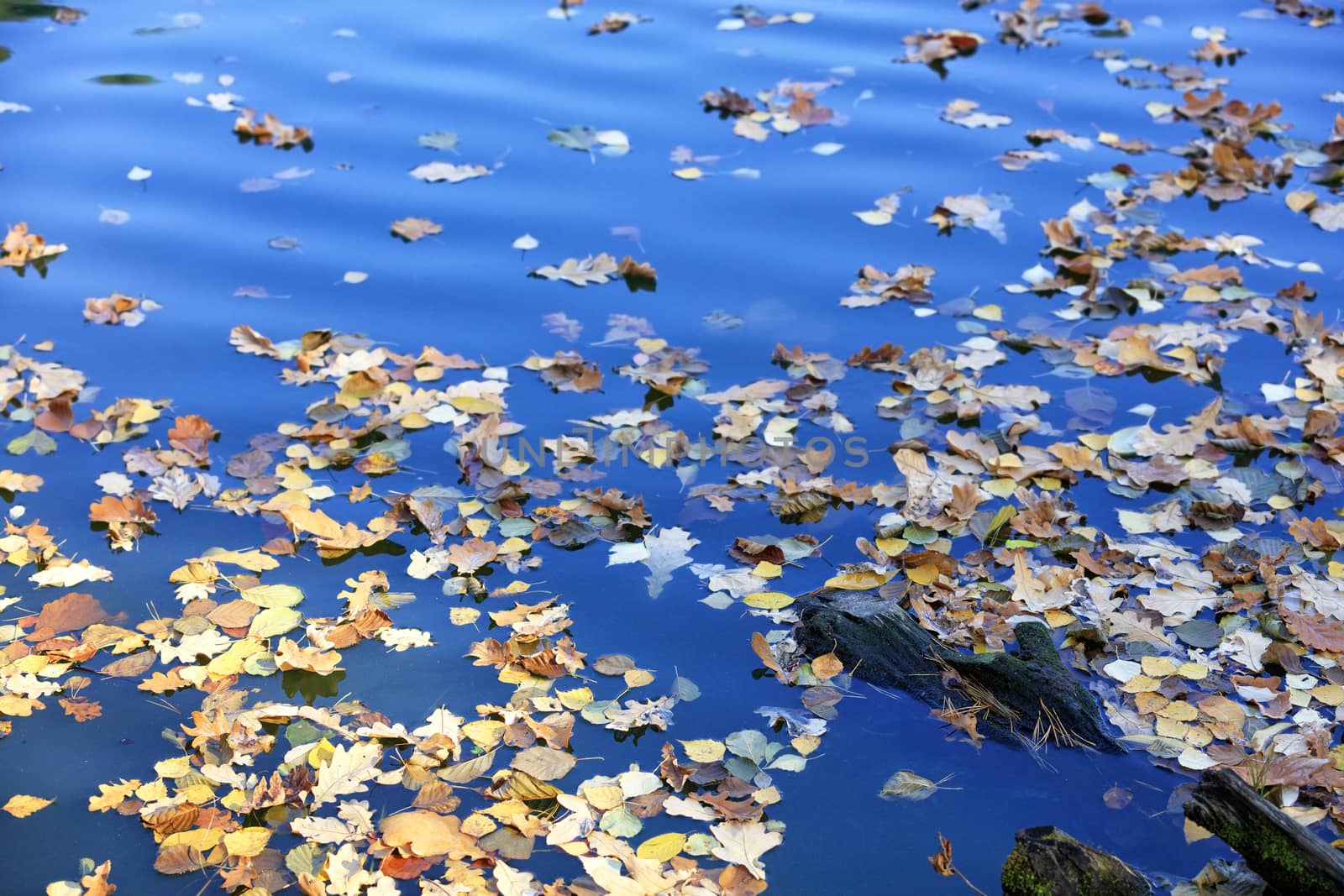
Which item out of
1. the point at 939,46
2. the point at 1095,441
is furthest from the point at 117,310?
the point at 939,46

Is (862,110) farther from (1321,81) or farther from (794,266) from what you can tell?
(1321,81)

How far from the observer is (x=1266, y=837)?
7.61ft

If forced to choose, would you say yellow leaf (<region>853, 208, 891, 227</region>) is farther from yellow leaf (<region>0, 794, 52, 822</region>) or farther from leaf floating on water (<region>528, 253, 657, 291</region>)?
yellow leaf (<region>0, 794, 52, 822</region>)

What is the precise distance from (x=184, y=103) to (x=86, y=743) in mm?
4470

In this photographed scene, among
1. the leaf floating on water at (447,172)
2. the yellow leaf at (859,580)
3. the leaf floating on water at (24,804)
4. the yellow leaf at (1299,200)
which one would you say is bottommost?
the leaf floating on water at (24,804)

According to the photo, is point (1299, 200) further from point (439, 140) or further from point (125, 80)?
point (125, 80)

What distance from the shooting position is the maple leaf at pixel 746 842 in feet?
8.61

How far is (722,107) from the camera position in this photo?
6367 millimetres

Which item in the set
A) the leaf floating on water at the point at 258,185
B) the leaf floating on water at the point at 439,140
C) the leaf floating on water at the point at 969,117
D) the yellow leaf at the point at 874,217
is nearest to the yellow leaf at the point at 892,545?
the yellow leaf at the point at 874,217

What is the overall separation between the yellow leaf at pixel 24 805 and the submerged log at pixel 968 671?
193 cm

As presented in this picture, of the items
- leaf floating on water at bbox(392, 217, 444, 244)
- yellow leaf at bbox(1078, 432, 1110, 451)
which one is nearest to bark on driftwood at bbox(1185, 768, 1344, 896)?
yellow leaf at bbox(1078, 432, 1110, 451)

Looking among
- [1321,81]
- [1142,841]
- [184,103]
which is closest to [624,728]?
[1142,841]

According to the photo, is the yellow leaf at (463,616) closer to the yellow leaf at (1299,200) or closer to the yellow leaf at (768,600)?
the yellow leaf at (768,600)

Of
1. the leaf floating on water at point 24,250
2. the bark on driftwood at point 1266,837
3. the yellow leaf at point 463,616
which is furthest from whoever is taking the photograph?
the leaf floating on water at point 24,250
